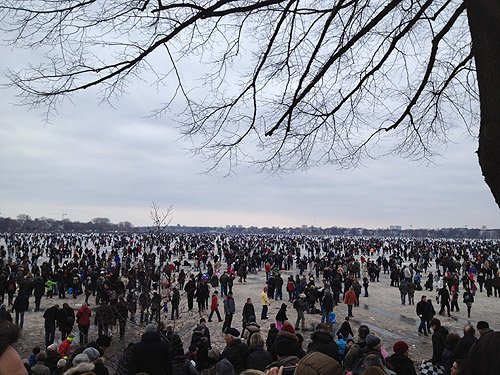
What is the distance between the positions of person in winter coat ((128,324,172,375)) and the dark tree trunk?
3785 mm

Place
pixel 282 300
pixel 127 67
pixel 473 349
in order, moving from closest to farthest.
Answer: pixel 473 349
pixel 127 67
pixel 282 300

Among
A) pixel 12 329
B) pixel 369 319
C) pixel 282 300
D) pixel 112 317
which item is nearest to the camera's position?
pixel 12 329

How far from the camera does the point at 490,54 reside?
201 cm

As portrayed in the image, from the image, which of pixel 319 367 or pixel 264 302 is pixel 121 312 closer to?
pixel 264 302

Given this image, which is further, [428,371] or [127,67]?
[428,371]

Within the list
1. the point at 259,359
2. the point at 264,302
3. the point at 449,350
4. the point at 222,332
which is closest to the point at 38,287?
the point at 222,332

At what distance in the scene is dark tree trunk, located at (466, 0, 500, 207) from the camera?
197 centimetres

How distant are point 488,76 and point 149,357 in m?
4.20

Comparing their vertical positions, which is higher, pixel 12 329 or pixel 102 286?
pixel 12 329

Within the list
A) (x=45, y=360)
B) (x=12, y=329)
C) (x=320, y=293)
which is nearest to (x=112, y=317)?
(x=45, y=360)

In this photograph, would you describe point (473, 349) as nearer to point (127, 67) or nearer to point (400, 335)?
point (127, 67)

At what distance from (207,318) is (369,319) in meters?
5.77

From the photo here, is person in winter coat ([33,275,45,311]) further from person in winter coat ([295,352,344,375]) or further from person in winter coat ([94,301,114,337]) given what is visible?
person in winter coat ([295,352,344,375])

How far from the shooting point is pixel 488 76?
2031mm
